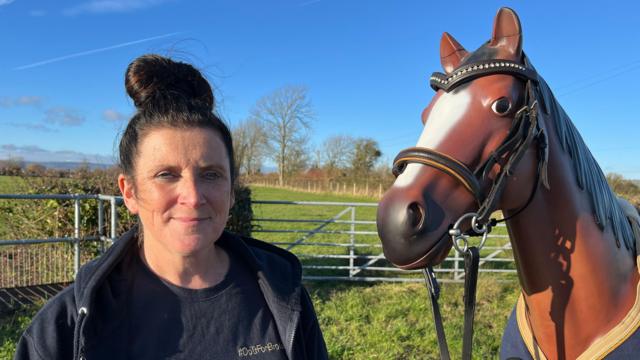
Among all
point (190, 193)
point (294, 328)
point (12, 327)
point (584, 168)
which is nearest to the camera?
point (190, 193)

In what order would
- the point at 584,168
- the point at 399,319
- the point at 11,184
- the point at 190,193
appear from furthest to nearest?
1. the point at 11,184
2. the point at 399,319
3. the point at 584,168
4. the point at 190,193

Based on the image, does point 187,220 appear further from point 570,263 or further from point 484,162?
point 570,263

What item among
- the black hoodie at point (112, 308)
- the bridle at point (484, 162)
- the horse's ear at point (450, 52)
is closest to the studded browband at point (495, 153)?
the bridle at point (484, 162)

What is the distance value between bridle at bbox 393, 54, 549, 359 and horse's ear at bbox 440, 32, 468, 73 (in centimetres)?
27

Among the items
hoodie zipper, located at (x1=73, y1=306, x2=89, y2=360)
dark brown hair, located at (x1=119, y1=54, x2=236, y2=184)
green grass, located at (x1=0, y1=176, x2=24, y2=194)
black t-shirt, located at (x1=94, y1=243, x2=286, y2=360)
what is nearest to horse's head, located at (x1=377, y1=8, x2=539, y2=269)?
black t-shirt, located at (x1=94, y1=243, x2=286, y2=360)

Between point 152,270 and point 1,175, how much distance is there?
734 cm

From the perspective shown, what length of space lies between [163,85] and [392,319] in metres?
4.08

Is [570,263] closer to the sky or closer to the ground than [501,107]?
closer to the ground

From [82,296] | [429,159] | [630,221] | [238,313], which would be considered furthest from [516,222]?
[82,296]

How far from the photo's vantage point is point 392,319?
4.62 m

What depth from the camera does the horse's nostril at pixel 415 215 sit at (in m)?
1.32

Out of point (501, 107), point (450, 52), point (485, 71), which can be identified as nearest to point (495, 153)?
point (501, 107)

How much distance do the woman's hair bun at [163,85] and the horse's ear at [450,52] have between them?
1.02 m

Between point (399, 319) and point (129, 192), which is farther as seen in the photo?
point (399, 319)
